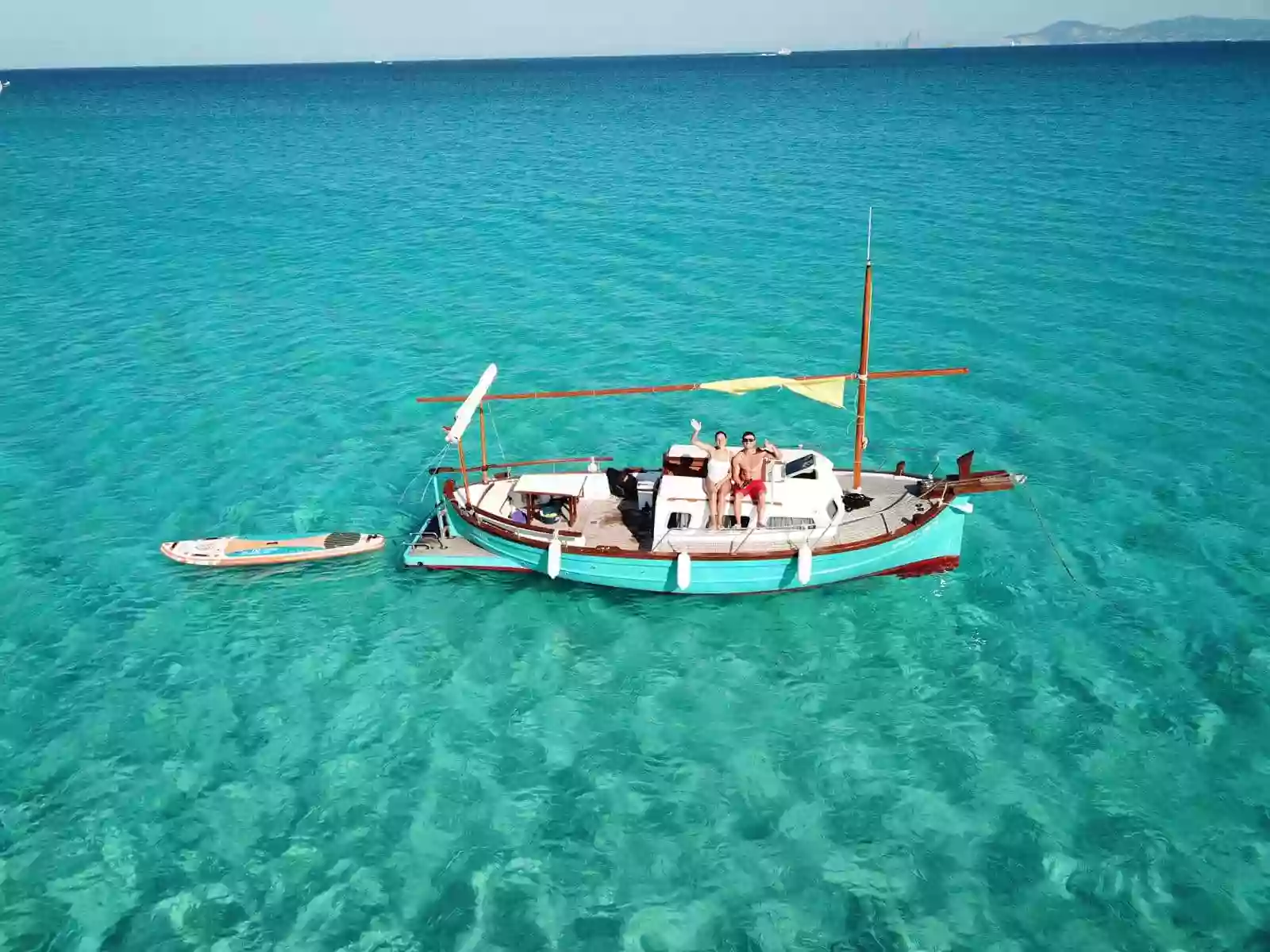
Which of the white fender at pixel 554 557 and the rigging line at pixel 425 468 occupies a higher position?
the white fender at pixel 554 557

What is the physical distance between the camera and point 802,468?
22.9 meters

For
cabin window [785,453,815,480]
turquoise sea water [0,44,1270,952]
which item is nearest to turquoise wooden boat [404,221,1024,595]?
cabin window [785,453,815,480]

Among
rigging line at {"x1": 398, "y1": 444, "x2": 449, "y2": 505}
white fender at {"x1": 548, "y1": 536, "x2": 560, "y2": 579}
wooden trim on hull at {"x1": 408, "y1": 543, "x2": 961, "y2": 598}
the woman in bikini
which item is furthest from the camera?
A: rigging line at {"x1": 398, "y1": 444, "x2": 449, "y2": 505}

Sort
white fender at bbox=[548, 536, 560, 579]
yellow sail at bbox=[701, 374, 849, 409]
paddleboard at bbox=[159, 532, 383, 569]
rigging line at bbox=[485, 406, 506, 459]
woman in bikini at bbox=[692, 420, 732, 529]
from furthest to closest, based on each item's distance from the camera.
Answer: rigging line at bbox=[485, 406, 506, 459] < paddleboard at bbox=[159, 532, 383, 569] < yellow sail at bbox=[701, 374, 849, 409] < white fender at bbox=[548, 536, 560, 579] < woman in bikini at bbox=[692, 420, 732, 529]

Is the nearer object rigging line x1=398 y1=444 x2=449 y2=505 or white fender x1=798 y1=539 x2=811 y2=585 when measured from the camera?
white fender x1=798 y1=539 x2=811 y2=585

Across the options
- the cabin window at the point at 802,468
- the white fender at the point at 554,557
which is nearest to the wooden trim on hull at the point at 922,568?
the cabin window at the point at 802,468

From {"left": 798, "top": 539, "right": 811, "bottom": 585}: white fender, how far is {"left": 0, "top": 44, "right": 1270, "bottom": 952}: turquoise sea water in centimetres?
142

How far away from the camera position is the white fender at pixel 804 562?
21594mm

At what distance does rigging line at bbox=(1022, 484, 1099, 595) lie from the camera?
23859 mm

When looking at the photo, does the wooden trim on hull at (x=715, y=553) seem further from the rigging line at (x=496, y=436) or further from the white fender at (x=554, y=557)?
the rigging line at (x=496, y=436)

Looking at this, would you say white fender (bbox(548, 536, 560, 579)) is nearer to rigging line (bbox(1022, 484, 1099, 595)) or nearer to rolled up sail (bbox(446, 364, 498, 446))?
rolled up sail (bbox(446, 364, 498, 446))

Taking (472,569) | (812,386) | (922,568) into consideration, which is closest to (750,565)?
(812,386)

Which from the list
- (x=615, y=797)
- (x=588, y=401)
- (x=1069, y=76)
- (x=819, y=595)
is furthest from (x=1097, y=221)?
(x=1069, y=76)

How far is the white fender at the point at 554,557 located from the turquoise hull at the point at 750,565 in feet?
0.70
